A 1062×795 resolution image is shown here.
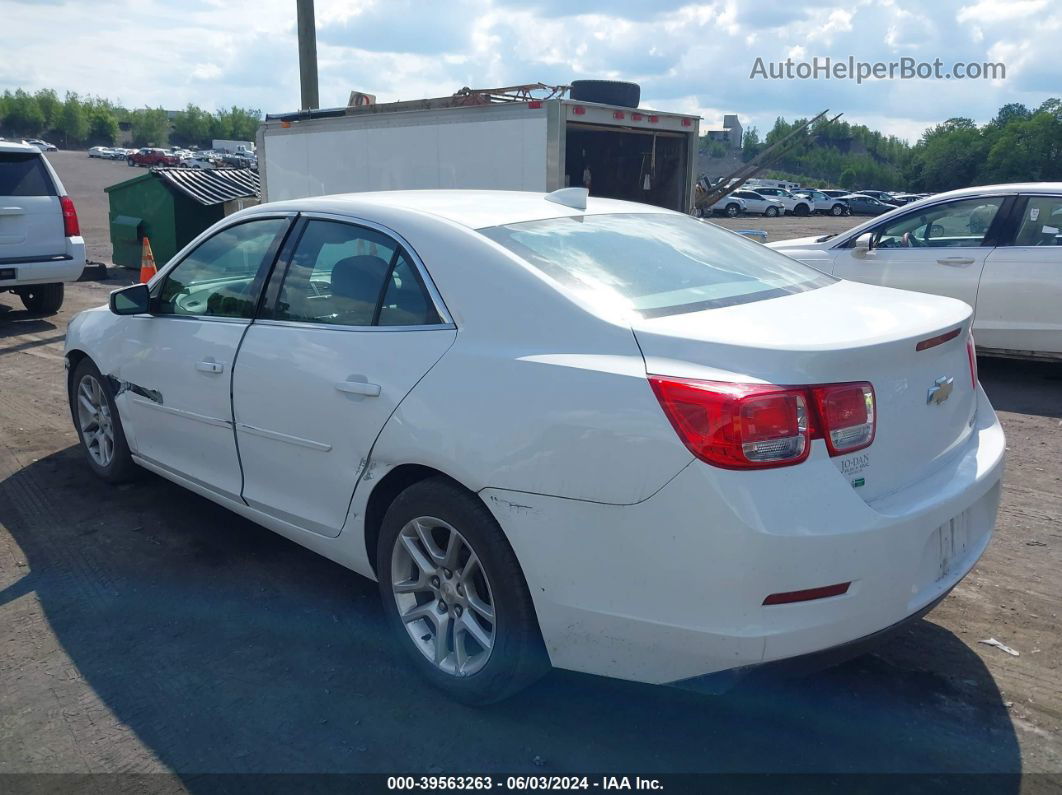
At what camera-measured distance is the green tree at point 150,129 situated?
141500 mm

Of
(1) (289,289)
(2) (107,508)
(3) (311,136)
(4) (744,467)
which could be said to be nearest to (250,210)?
(1) (289,289)

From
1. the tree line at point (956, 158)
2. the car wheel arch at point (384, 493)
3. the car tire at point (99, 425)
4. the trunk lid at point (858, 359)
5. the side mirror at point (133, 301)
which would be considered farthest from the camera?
the tree line at point (956, 158)

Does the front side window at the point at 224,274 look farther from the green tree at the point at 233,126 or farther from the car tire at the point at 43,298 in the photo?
the green tree at the point at 233,126

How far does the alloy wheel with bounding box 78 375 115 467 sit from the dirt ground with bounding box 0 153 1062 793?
2.21 feet

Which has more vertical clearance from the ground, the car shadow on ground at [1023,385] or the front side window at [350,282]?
A: the front side window at [350,282]

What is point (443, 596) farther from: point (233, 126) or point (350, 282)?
point (233, 126)

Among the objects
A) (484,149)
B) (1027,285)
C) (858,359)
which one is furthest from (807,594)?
(484,149)

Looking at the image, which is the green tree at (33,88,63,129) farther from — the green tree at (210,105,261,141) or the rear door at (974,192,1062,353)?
the rear door at (974,192,1062,353)

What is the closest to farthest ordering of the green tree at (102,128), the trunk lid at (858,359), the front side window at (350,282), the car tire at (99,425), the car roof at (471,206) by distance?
1. the trunk lid at (858,359)
2. the front side window at (350,282)
3. the car roof at (471,206)
4. the car tire at (99,425)
5. the green tree at (102,128)

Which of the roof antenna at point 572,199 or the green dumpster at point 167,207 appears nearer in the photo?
the roof antenna at point 572,199

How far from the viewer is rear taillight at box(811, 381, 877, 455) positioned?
252cm

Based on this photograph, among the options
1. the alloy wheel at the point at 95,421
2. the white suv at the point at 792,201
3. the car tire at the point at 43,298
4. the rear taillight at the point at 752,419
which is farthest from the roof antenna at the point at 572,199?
the white suv at the point at 792,201

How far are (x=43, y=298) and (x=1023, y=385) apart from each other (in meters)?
10.7

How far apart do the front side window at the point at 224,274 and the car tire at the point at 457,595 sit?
1384 mm
